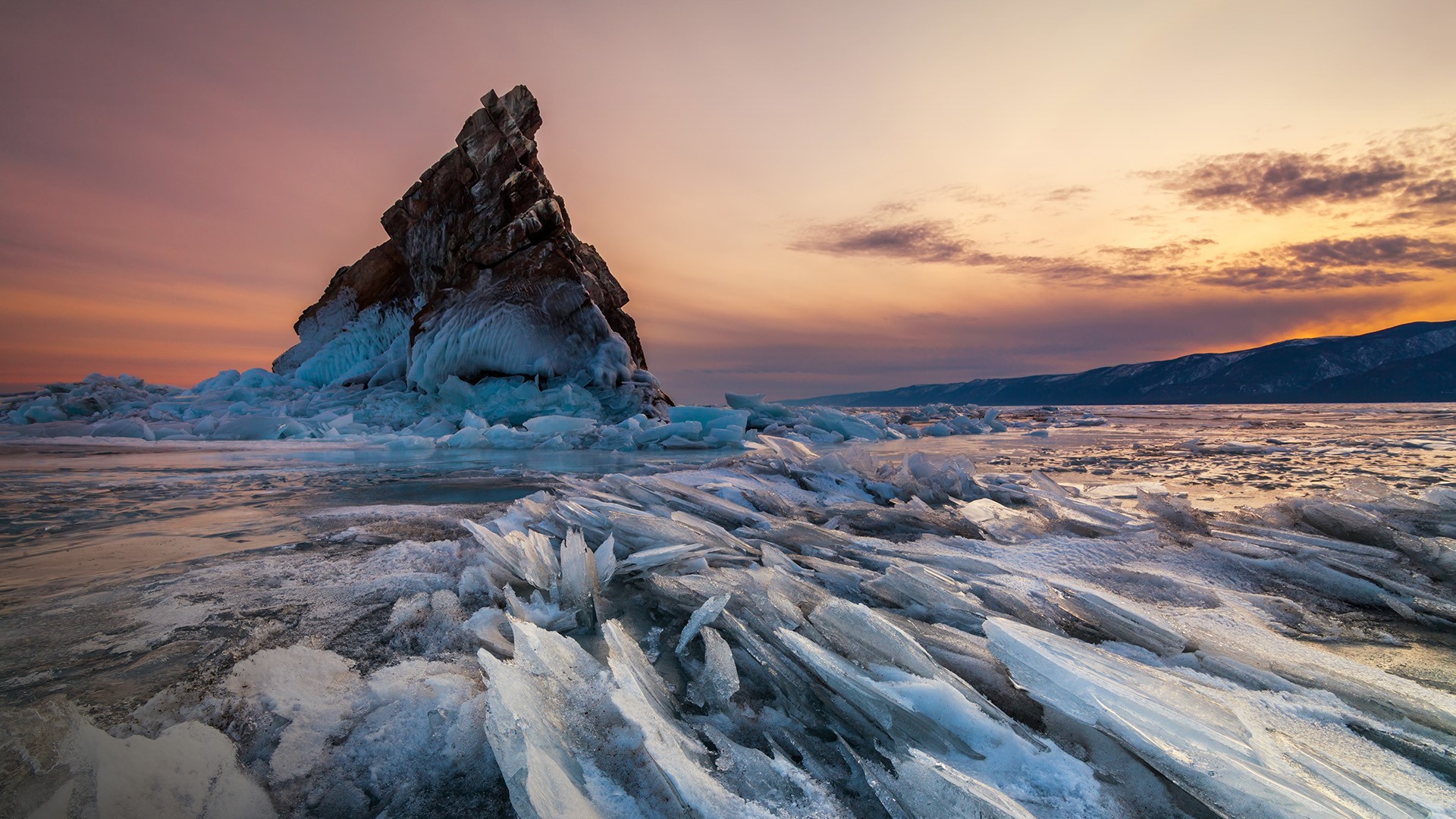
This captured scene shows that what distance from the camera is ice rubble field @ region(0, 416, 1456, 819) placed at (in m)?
0.82

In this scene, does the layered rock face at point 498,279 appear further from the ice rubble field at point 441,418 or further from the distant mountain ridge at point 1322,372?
the distant mountain ridge at point 1322,372

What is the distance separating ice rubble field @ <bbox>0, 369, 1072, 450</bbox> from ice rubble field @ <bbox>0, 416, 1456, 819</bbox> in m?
8.26

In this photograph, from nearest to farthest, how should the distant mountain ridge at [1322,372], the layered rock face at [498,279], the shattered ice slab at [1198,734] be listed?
the shattered ice slab at [1198,734] → the layered rock face at [498,279] → the distant mountain ridge at [1322,372]

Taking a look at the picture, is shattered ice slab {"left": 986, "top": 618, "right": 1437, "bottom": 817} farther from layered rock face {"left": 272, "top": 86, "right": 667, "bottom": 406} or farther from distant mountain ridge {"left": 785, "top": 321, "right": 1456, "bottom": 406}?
distant mountain ridge {"left": 785, "top": 321, "right": 1456, "bottom": 406}

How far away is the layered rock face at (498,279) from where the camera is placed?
13992 mm

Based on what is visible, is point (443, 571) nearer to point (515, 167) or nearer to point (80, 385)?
point (515, 167)

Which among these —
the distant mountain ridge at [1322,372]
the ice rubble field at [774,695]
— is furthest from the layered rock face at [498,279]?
the distant mountain ridge at [1322,372]

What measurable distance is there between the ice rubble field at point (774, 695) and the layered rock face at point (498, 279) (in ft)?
39.0

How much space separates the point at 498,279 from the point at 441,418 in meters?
3.90

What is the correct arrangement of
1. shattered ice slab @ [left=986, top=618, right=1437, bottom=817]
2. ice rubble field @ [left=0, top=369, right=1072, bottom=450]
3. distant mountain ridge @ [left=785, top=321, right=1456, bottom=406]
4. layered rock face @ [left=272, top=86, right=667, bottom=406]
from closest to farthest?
shattered ice slab @ [left=986, top=618, right=1437, bottom=817]
ice rubble field @ [left=0, top=369, right=1072, bottom=450]
layered rock face @ [left=272, top=86, right=667, bottom=406]
distant mountain ridge @ [left=785, top=321, right=1456, bottom=406]

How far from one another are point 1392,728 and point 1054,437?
36.9 feet

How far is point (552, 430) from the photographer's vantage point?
10570mm

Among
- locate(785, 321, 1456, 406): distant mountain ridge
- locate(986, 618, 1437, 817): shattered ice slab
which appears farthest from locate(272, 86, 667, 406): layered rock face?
locate(785, 321, 1456, 406): distant mountain ridge

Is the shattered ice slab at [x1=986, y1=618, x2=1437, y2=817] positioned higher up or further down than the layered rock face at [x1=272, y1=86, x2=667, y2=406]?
further down
